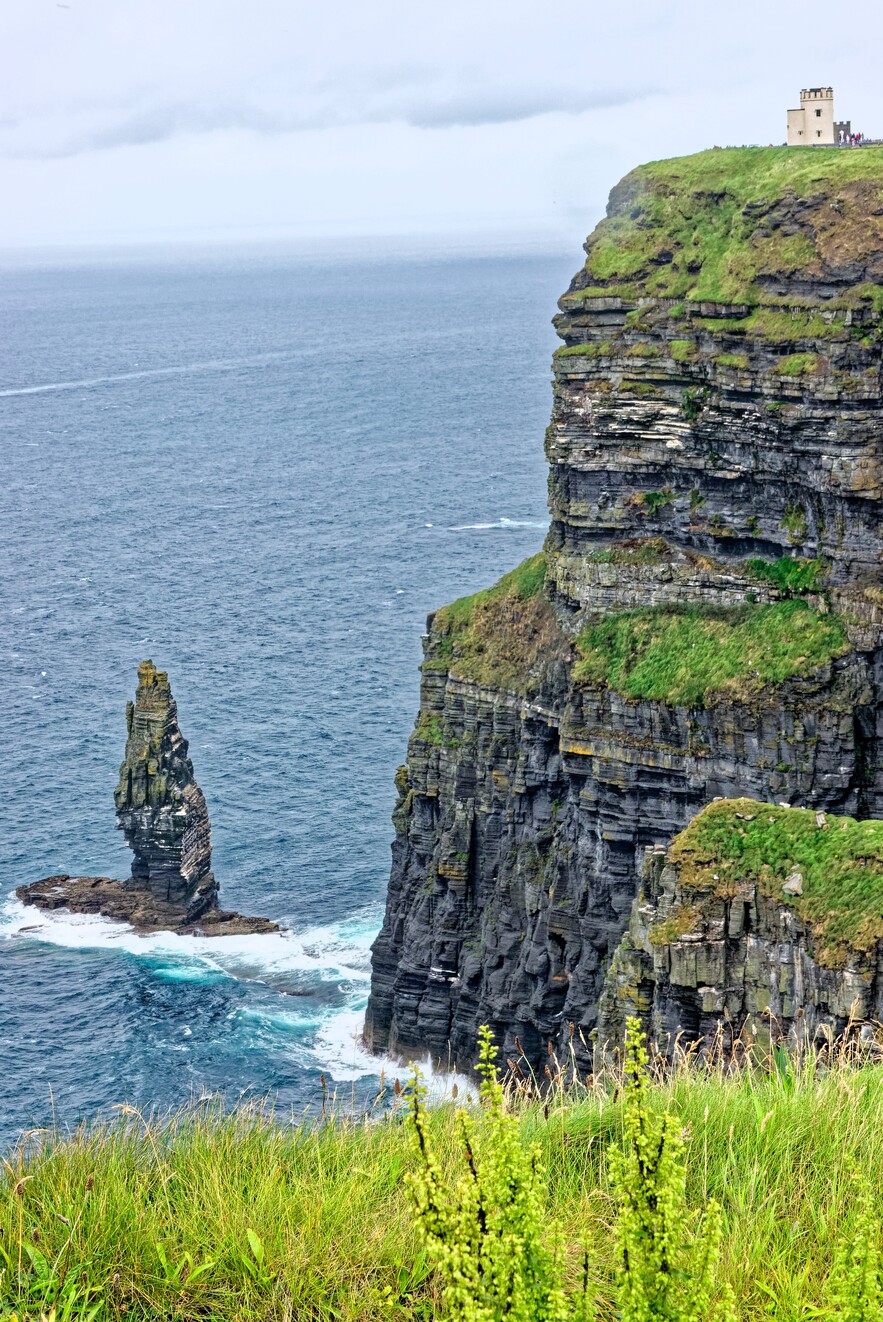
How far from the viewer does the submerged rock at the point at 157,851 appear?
101m

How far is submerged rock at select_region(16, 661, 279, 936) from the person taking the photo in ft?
331

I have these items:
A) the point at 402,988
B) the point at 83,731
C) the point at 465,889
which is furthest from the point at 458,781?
the point at 83,731

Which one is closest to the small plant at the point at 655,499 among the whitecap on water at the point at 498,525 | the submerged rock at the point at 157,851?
the submerged rock at the point at 157,851

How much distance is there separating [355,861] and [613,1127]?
86.9 meters

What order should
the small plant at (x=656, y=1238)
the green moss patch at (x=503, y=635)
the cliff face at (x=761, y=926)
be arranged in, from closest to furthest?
the small plant at (x=656, y=1238) < the cliff face at (x=761, y=926) < the green moss patch at (x=503, y=635)

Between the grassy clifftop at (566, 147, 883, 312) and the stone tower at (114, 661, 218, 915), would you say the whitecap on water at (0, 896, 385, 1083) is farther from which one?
the grassy clifftop at (566, 147, 883, 312)

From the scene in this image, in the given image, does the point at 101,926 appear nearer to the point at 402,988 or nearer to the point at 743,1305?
the point at 402,988

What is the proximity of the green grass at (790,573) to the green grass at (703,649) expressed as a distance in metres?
0.87

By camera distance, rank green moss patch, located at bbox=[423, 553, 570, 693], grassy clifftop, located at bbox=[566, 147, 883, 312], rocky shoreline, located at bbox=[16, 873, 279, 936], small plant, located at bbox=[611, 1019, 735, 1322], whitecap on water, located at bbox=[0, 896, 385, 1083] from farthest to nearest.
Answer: rocky shoreline, located at bbox=[16, 873, 279, 936], whitecap on water, located at bbox=[0, 896, 385, 1083], green moss patch, located at bbox=[423, 553, 570, 693], grassy clifftop, located at bbox=[566, 147, 883, 312], small plant, located at bbox=[611, 1019, 735, 1322]

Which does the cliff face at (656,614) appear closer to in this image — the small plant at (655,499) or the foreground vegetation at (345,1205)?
the small plant at (655,499)

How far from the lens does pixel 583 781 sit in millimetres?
73500

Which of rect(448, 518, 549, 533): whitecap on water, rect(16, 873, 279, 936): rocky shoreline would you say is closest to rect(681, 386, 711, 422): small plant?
rect(16, 873, 279, 936): rocky shoreline

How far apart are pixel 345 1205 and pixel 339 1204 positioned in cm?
20

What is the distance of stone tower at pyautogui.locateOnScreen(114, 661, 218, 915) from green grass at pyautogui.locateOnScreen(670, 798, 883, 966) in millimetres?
51646
